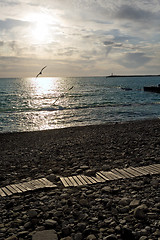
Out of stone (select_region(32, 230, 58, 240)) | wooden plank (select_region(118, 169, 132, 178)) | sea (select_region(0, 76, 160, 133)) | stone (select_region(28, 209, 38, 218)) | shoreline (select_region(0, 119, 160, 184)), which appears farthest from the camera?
sea (select_region(0, 76, 160, 133))

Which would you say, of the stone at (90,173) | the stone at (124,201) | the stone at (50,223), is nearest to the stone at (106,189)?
the stone at (124,201)

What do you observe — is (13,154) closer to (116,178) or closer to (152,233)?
(116,178)

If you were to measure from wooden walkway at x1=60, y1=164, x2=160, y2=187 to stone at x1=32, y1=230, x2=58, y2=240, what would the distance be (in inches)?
101

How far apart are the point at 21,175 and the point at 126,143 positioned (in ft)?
22.8

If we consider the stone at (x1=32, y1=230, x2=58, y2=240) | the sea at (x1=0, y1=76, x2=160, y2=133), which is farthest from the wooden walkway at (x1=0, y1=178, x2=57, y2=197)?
the sea at (x1=0, y1=76, x2=160, y2=133)

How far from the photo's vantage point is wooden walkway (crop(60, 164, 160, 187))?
7469 mm

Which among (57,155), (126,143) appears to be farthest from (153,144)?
(57,155)

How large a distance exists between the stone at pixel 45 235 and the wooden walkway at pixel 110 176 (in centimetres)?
256

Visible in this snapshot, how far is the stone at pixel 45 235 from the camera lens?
457 cm

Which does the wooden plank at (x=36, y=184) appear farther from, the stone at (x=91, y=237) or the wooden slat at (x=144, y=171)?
the wooden slat at (x=144, y=171)

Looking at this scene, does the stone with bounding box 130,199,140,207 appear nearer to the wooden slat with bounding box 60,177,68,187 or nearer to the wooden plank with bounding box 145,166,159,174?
the wooden slat with bounding box 60,177,68,187

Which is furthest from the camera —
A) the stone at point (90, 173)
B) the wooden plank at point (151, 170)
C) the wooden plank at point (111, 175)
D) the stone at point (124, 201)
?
the stone at point (90, 173)

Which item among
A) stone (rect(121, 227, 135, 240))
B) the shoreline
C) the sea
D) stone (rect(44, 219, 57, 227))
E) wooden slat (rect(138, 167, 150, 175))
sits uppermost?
the sea

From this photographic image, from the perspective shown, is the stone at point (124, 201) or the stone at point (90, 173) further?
the stone at point (90, 173)
